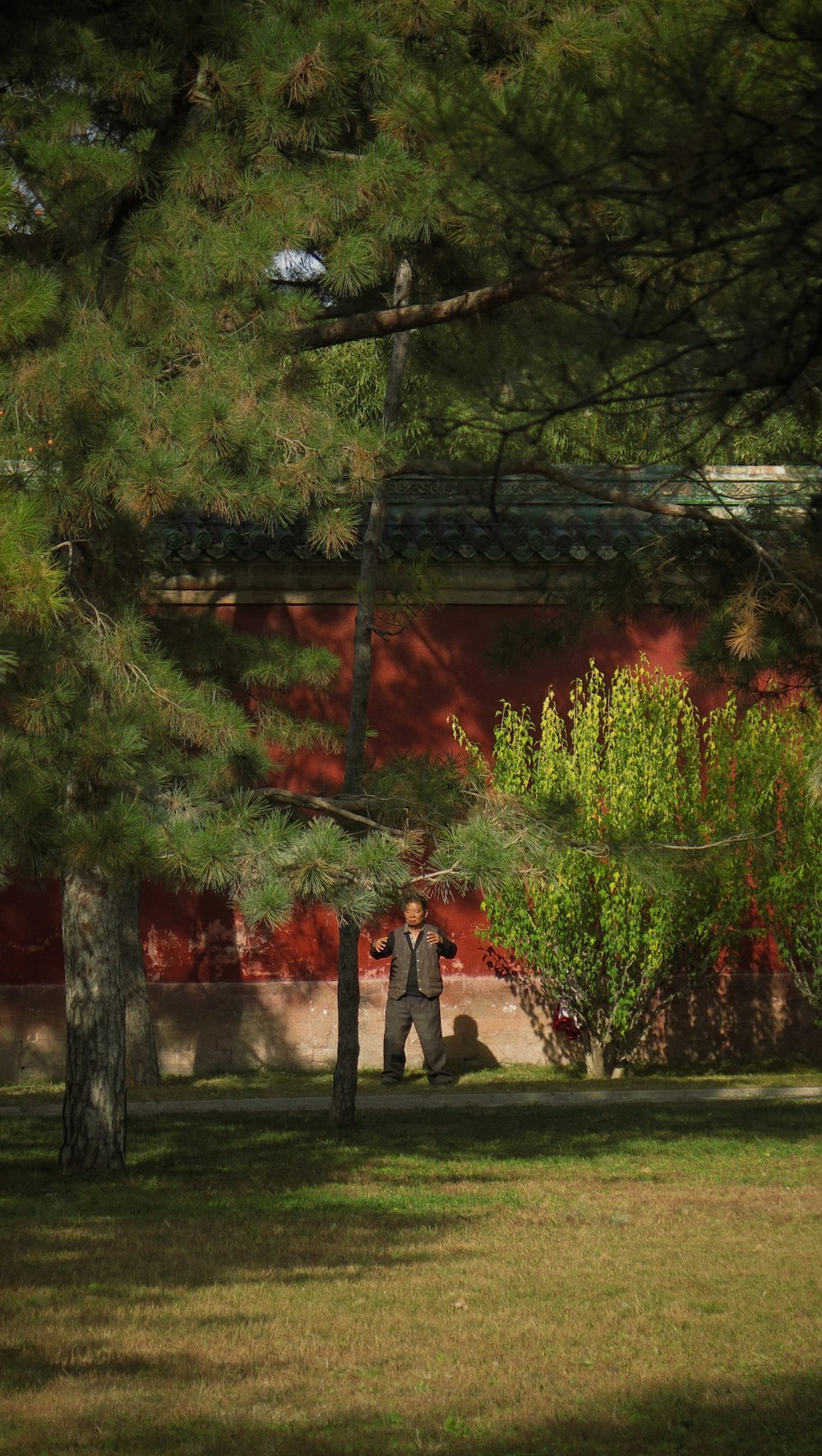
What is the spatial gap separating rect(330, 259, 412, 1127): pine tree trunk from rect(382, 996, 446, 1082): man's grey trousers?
2623mm

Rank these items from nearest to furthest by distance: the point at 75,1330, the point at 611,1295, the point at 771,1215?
the point at 75,1330 → the point at 611,1295 → the point at 771,1215

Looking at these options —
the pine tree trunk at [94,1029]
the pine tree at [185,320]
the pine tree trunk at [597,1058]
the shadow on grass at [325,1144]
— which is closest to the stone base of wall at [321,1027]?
the pine tree trunk at [597,1058]

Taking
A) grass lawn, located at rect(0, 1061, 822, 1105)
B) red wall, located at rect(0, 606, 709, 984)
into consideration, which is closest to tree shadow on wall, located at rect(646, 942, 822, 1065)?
grass lawn, located at rect(0, 1061, 822, 1105)

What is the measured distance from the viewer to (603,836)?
26.8 feet

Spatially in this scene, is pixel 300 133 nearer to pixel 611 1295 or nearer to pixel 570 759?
pixel 611 1295

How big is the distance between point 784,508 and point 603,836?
1840mm

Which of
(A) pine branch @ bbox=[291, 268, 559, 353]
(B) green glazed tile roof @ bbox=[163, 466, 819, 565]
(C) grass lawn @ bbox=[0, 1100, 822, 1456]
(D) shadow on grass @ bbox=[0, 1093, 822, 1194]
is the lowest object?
(C) grass lawn @ bbox=[0, 1100, 822, 1456]

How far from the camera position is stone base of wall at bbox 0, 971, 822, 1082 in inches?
518

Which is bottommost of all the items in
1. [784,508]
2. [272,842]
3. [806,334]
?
[272,842]

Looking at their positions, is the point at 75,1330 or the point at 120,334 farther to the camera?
the point at 120,334

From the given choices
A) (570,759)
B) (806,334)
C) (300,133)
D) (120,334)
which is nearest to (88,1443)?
(806,334)

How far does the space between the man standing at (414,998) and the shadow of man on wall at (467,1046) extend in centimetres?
55

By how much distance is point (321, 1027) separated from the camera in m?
13.2

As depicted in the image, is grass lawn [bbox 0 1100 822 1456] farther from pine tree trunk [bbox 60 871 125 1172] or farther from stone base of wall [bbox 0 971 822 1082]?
stone base of wall [bbox 0 971 822 1082]
